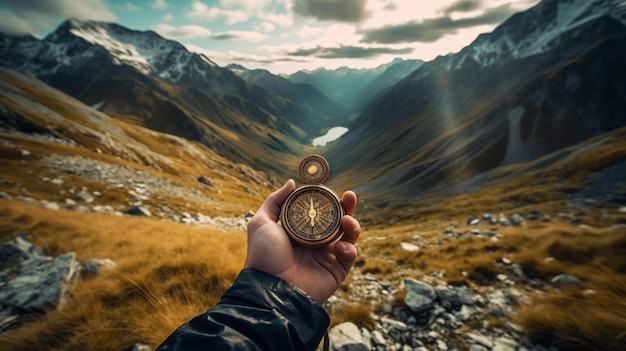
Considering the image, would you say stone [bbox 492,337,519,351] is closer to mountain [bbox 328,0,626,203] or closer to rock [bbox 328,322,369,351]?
rock [bbox 328,322,369,351]

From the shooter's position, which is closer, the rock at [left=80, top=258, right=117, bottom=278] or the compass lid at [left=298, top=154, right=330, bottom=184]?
the compass lid at [left=298, top=154, right=330, bottom=184]

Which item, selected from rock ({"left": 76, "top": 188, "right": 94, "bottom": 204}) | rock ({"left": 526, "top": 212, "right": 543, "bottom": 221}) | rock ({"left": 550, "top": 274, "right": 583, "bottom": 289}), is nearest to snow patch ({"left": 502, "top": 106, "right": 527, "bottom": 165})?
rock ({"left": 526, "top": 212, "right": 543, "bottom": 221})

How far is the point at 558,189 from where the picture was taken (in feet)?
126

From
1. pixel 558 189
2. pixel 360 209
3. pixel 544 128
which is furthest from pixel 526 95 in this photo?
pixel 558 189

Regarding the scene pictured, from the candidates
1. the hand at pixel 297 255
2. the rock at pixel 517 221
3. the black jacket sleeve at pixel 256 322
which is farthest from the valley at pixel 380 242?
the black jacket sleeve at pixel 256 322

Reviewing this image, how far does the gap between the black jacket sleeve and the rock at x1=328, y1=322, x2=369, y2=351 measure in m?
3.00

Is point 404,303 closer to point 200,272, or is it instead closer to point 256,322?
point 200,272

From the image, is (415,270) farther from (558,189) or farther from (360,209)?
(360,209)

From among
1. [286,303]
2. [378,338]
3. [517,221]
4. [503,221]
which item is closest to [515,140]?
[503,221]

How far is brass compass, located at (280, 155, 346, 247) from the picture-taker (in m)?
5.02

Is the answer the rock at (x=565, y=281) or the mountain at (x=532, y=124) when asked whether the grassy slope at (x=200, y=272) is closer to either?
the rock at (x=565, y=281)

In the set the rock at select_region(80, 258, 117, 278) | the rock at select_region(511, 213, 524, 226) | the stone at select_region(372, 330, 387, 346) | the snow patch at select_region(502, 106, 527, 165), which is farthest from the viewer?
the snow patch at select_region(502, 106, 527, 165)

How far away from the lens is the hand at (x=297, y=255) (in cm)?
435

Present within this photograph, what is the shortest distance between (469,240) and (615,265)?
Result: 7.72 meters
